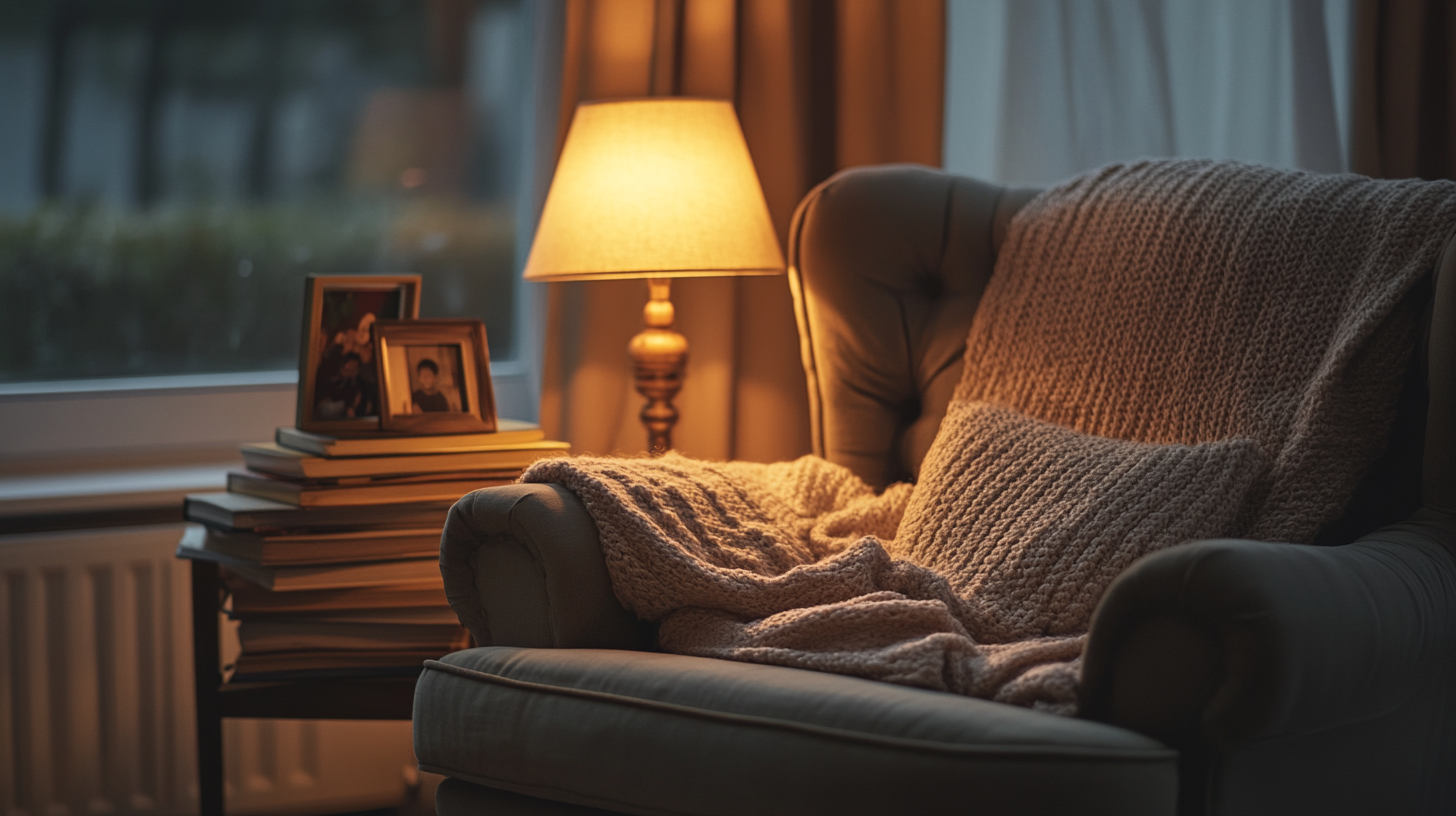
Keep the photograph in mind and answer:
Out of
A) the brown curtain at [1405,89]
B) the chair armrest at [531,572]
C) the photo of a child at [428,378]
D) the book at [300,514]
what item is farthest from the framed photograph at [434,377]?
the brown curtain at [1405,89]

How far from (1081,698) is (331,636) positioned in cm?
90

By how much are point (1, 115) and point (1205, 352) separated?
176cm

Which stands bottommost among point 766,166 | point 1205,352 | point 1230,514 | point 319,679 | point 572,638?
point 319,679

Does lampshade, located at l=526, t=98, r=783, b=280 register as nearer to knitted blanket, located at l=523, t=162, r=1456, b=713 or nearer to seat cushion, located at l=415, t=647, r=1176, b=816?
knitted blanket, located at l=523, t=162, r=1456, b=713

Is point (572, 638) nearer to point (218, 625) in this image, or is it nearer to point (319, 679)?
point (319, 679)

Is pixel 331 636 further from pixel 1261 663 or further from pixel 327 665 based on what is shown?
pixel 1261 663

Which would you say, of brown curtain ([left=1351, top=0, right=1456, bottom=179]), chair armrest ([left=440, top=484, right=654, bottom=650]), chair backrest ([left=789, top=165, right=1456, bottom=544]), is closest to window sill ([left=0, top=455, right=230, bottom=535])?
chair armrest ([left=440, top=484, right=654, bottom=650])

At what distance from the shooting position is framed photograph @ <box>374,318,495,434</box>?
5.09 ft

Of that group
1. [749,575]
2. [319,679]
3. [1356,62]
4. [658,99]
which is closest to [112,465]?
[319,679]

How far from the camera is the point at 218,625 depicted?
5.07ft

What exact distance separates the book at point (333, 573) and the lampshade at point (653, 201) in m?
0.41

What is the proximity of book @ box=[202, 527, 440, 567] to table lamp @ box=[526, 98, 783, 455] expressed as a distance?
13.2 inches

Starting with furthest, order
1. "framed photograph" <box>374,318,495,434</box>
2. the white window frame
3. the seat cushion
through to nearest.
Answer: the white window frame, "framed photograph" <box>374,318,495,434</box>, the seat cushion

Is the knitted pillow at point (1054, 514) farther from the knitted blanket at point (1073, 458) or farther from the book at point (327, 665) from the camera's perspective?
the book at point (327, 665)
